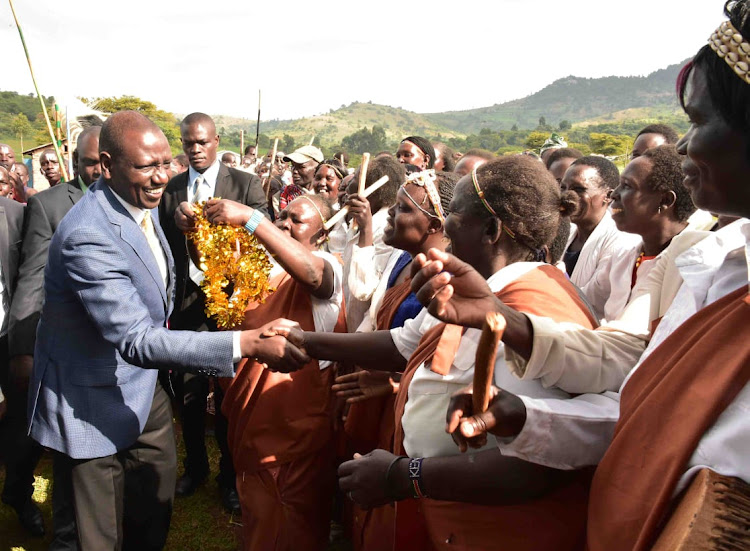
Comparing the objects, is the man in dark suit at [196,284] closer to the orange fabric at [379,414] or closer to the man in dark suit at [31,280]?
the man in dark suit at [31,280]

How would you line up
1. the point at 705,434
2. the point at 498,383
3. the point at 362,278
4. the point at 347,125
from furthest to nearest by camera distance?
the point at 347,125
the point at 362,278
the point at 498,383
the point at 705,434

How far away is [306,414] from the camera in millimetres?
3477

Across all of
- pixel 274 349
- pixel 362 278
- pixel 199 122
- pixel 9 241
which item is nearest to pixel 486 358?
pixel 274 349

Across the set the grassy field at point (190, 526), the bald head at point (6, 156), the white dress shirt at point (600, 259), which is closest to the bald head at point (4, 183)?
the grassy field at point (190, 526)

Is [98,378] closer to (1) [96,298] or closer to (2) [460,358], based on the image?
(1) [96,298]

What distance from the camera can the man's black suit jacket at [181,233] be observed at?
4.81 meters

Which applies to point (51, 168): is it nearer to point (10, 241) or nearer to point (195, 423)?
point (10, 241)

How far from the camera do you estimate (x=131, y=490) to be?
3.38 metres

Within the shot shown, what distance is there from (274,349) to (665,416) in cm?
208

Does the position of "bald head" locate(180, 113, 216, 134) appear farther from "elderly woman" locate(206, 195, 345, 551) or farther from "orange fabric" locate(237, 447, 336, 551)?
"orange fabric" locate(237, 447, 336, 551)

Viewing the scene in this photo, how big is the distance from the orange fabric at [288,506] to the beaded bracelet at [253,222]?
4.67 feet

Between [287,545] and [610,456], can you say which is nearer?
[610,456]

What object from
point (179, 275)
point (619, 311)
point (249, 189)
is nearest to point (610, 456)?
point (619, 311)

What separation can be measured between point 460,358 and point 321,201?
2.68 meters
